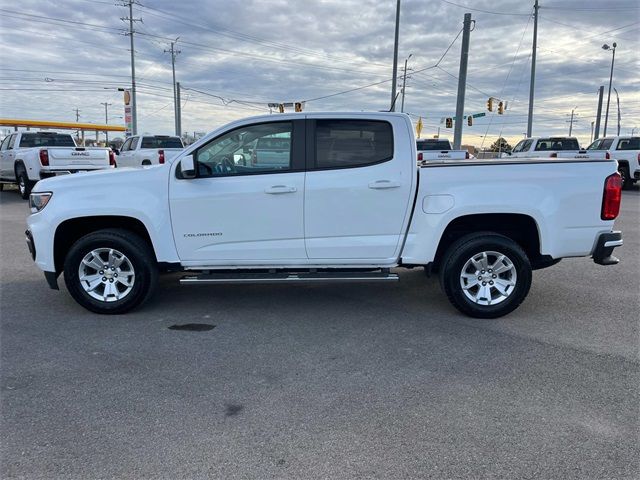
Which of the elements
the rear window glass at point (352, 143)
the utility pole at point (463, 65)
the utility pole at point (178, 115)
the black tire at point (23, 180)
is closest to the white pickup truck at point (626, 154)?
the utility pole at point (463, 65)

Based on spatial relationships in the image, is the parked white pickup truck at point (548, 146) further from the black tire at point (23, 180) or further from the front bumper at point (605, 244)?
the black tire at point (23, 180)

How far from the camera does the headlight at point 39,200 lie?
5156 mm

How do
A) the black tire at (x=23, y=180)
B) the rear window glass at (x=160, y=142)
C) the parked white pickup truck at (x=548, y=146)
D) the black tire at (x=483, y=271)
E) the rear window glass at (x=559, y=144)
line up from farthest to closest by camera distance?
the rear window glass at (x=559, y=144) < the parked white pickup truck at (x=548, y=146) < the rear window glass at (x=160, y=142) < the black tire at (x=23, y=180) < the black tire at (x=483, y=271)

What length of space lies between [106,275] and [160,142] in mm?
14892

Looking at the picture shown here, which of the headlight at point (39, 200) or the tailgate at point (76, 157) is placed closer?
the headlight at point (39, 200)

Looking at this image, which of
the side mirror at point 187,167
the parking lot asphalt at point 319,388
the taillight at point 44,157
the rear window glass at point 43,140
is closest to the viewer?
the parking lot asphalt at point 319,388

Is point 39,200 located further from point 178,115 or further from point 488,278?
point 178,115

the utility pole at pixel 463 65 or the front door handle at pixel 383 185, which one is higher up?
the utility pole at pixel 463 65

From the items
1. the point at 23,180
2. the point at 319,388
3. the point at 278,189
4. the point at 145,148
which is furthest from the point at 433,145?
the point at 319,388

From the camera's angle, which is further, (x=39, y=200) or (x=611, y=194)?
(x=39, y=200)

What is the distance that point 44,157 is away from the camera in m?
14.3

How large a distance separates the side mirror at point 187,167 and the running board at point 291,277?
3.32 feet

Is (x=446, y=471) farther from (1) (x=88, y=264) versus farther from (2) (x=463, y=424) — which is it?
(1) (x=88, y=264)

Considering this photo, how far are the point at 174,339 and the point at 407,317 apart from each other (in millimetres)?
2236
